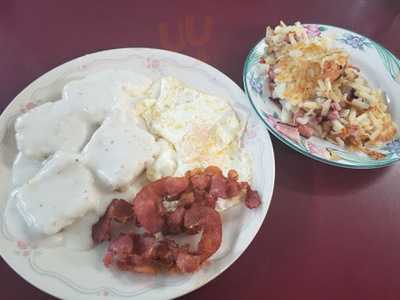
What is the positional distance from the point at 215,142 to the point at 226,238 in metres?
0.31

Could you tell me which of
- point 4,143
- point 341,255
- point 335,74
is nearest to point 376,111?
point 335,74

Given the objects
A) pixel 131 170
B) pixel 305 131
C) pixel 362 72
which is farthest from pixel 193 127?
pixel 362 72

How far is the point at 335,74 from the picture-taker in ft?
4.28

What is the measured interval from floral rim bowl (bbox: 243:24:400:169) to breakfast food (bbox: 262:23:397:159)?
3 cm

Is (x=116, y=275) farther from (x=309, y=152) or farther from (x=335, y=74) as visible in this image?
(x=335, y=74)

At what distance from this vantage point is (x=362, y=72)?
1.44 m

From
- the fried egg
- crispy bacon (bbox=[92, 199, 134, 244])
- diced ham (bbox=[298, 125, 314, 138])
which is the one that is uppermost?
diced ham (bbox=[298, 125, 314, 138])

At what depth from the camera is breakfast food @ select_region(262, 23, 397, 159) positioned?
4.12 feet

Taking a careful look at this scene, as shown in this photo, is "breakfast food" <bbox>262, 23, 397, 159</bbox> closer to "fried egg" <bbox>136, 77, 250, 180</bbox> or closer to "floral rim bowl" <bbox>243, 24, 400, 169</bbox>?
"floral rim bowl" <bbox>243, 24, 400, 169</bbox>

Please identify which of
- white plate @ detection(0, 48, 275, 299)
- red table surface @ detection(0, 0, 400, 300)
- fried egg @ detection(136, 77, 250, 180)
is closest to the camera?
white plate @ detection(0, 48, 275, 299)

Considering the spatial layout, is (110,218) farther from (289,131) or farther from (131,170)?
(289,131)

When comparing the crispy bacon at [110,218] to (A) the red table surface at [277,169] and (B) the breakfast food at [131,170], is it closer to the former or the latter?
(B) the breakfast food at [131,170]

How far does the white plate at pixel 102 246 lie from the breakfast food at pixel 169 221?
33 mm

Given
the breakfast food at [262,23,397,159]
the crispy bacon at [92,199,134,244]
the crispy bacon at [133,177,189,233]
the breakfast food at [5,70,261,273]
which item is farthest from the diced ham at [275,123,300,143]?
the crispy bacon at [92,199,134,244]
